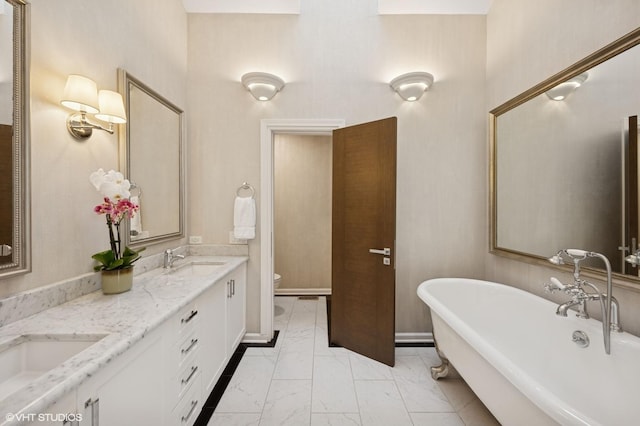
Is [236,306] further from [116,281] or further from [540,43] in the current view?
[540,43]

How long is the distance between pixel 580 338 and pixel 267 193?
2.36 metres

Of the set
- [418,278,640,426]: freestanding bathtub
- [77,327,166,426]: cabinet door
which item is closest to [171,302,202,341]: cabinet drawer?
[77,327,166,426]: cabinet door

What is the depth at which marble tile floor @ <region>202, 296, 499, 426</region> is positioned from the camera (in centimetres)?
157

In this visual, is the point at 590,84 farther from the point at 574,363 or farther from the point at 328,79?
the point at 328,79

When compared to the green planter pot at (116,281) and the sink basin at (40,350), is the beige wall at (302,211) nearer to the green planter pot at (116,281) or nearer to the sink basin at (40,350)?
the green planter pot at (116,281)

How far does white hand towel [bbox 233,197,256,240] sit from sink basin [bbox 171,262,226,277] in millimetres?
312

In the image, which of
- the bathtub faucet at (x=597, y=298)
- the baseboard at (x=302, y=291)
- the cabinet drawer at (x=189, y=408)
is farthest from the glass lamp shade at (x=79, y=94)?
the baseboard at (x=302, y=291)

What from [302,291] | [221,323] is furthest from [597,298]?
[302,291]

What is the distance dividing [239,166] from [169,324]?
1575mm

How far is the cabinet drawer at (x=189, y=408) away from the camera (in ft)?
4.18

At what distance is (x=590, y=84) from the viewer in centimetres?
152

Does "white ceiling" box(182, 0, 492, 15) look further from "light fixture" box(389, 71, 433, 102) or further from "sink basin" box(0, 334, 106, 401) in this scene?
"sink basin" box(0, 334, 106, 401)

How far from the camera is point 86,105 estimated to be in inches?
50.0

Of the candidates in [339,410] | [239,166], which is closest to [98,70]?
[239,166]
